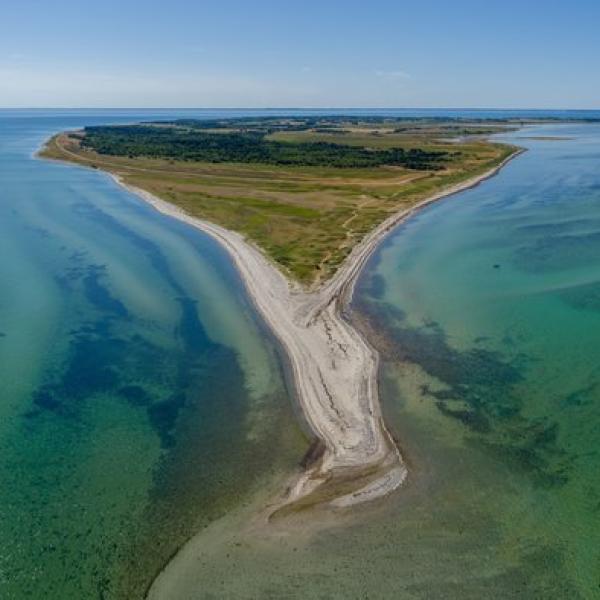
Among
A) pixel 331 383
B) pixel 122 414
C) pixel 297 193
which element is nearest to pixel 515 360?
pixel 331 383

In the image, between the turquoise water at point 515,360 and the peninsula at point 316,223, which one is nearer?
the turquoise water at point 515,360

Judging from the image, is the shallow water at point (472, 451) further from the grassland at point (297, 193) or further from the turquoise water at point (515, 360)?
the grassland at point (297, 193)

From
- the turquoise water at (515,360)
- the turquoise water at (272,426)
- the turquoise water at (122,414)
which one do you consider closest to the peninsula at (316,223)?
the turquoise water at (272,426)

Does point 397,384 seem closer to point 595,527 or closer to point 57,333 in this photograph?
point 595,527

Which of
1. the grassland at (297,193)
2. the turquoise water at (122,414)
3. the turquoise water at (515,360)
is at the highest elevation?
the grassland at (297,193)

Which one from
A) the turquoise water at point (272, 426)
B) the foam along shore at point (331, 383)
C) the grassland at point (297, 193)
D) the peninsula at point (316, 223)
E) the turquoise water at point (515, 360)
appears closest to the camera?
the turquoise water at point (272, 426)

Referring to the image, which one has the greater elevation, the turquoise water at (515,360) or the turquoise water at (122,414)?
the turquoise water at (515,360)

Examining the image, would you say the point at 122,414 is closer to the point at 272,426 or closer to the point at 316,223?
the point at 272,426
